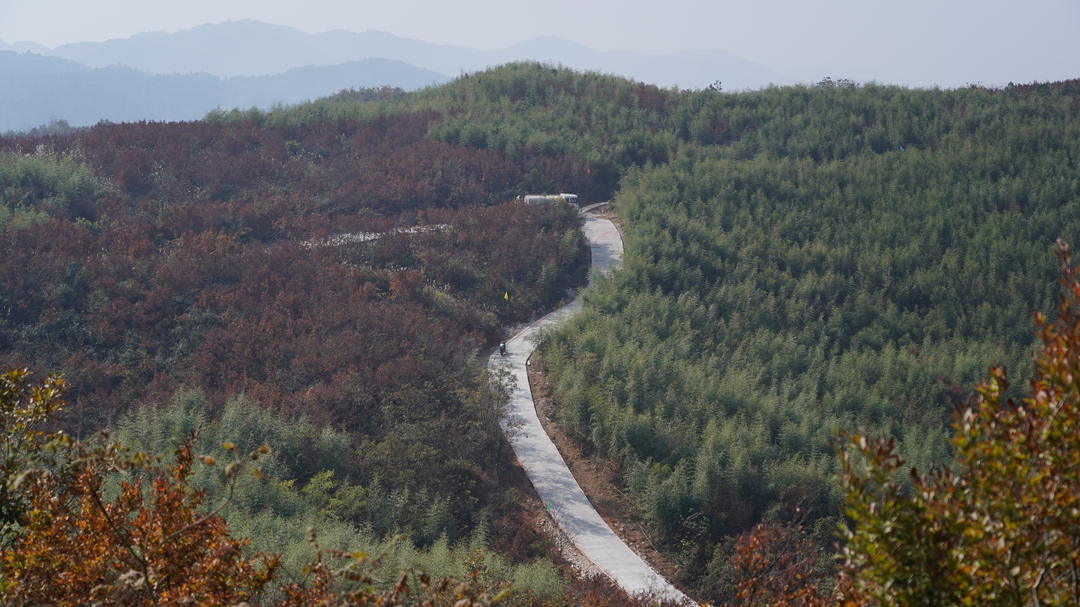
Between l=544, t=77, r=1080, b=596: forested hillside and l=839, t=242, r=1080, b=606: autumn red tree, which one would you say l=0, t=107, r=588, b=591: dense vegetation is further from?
l=839, t=242, r=1080, b=606: autumn red tree

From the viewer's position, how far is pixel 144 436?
483 inches

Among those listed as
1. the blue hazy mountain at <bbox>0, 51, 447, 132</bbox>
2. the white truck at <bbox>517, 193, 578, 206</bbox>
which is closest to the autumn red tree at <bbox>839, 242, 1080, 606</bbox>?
the white truck at <bbox>517, 193, 578, 206</bbox>

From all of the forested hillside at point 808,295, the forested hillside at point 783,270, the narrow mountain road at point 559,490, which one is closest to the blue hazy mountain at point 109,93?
the forested hillside at point 783,270

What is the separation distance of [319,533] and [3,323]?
1025 cm

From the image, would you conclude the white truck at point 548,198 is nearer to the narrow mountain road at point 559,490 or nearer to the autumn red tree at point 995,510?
the narrow mountain road at point 559,490

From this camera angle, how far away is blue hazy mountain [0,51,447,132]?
430 feet

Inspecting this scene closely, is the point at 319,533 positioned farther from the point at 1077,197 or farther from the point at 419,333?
the point at 1077,197

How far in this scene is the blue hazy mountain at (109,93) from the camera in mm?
131125

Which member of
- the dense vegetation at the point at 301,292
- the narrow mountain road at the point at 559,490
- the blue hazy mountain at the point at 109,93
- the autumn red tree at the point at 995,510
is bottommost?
the narrow mountain road at the point at 559,490

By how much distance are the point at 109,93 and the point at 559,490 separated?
5940 inches

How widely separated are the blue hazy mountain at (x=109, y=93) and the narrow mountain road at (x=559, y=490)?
115369 mm

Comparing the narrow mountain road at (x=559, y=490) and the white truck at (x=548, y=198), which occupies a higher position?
the white truck at (x=548, y=198)

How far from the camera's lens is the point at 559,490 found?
1313cm

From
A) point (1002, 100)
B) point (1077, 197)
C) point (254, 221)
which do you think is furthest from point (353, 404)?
point (1002, 100)
